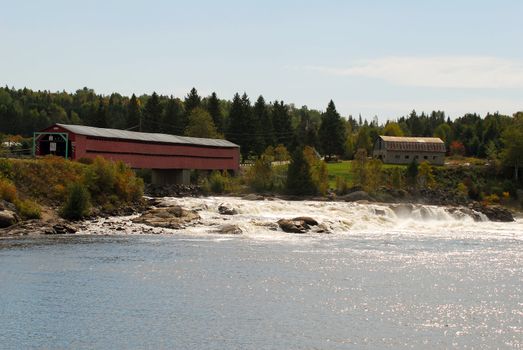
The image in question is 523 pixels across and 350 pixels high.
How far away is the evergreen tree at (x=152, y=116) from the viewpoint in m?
113

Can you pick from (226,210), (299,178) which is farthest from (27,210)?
(299,178)

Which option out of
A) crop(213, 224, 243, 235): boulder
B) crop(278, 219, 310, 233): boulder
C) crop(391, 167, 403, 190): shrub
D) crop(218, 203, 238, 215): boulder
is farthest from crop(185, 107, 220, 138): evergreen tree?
crop(213, 224, 243, 235): boulder

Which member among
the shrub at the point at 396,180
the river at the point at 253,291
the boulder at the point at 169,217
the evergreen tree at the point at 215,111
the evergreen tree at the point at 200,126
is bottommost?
the river at the point at 253,291

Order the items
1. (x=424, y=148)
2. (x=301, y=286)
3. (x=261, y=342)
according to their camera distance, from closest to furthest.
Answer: (x=261, y=342), (x=301, y=286), (x=424, y=148)

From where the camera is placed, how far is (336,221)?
60.7m

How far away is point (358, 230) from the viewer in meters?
60.7

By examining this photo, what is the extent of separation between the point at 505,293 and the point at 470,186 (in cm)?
6648

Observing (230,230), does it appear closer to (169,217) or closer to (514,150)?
(169,217)

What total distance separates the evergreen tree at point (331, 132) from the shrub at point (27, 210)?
69.9 meters

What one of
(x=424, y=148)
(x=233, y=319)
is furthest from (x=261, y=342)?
(x=424, y=148)

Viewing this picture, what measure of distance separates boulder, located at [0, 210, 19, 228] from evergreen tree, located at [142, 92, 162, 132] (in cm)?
6312

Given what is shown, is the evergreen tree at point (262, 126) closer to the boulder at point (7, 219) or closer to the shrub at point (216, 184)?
the shrub at point (216, 184)

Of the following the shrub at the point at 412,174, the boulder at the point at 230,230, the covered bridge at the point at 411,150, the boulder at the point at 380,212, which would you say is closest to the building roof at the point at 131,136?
the boulder at the point at 230,230

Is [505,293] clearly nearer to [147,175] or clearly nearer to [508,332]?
[508,332]
